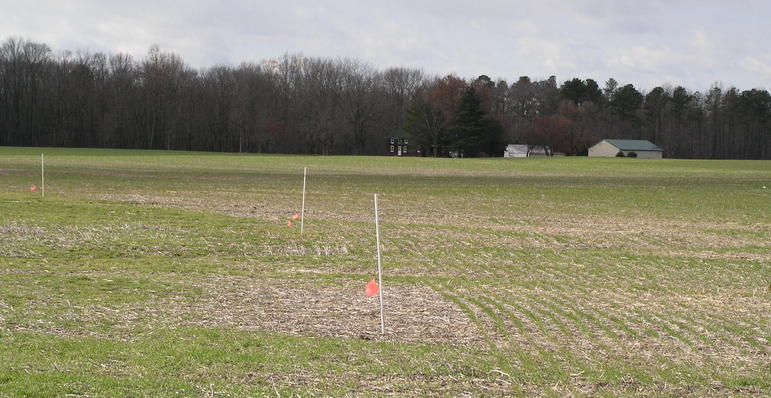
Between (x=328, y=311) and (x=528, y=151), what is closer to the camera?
(x=328, y=311)

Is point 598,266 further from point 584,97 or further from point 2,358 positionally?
point 584,97

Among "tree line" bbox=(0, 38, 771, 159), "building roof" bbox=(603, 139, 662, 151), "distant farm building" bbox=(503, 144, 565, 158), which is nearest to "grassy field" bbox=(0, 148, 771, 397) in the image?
"tree line" bbox=(0, 38, 771, 159)

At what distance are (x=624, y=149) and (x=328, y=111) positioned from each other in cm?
4945

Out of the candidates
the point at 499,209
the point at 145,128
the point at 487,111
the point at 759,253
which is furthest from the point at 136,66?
the point at 759,253

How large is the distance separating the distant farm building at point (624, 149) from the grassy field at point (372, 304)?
358 ft

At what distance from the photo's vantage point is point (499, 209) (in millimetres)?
27859

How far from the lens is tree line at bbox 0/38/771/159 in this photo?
119 metres

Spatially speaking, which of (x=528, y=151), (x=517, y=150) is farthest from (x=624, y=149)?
(x=517, y=150)

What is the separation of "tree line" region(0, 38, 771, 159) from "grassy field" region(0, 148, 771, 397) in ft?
298

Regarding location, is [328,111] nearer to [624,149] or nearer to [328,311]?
[624,149]

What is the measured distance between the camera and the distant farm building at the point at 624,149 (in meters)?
131

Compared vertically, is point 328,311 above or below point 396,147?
below

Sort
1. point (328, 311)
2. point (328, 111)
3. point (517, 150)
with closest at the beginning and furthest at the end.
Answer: point (328, 311) → point (328, 111) → point (517, 150)

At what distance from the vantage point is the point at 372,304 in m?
11.1
